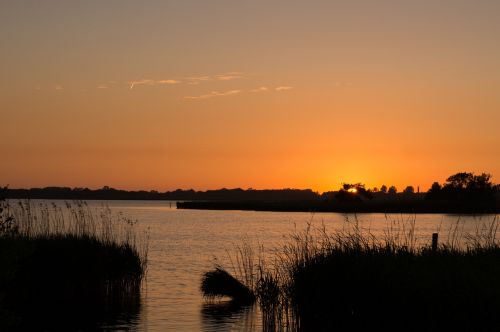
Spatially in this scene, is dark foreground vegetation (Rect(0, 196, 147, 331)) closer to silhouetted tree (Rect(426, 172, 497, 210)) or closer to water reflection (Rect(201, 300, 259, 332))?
water reflection (Rect(201, 300, 259, 332))

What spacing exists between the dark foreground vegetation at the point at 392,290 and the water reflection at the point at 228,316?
3336mm

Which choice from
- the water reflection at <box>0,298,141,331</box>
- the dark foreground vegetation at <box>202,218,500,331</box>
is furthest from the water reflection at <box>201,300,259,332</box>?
the dark foreground vegetation at <box>202,218,500,331</box>

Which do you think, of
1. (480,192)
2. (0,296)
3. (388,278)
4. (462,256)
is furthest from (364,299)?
(480,192)

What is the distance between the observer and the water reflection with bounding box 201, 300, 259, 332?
25.0 metres

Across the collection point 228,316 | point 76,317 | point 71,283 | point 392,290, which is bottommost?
point 228,316

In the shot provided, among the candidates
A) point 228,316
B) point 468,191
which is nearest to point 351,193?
point 468,191

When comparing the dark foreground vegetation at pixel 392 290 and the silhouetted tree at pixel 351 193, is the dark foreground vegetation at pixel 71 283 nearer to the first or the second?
the dark foreground vegetation at pixel 392 290

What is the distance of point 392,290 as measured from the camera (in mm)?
17578

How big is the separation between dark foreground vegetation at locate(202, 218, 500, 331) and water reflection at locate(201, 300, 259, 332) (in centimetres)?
334

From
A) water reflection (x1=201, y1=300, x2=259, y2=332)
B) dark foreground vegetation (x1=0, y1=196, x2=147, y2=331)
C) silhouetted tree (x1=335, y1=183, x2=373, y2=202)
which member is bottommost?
water reflection (x1=201, y1=300, x2=259, y2=332)

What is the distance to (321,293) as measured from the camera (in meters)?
19.1

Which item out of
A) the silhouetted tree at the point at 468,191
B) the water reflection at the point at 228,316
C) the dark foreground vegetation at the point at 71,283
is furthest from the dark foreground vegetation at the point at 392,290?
the silhouetted tree at the point at 468,191

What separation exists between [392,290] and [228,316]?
1042 centimetres

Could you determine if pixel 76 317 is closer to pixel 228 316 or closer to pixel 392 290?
pixel 228 316
